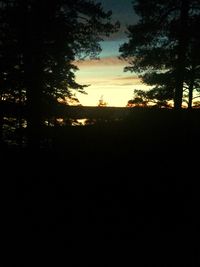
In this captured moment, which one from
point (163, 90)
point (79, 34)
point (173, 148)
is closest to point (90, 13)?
point (79, 34)

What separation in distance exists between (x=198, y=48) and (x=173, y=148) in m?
8.32

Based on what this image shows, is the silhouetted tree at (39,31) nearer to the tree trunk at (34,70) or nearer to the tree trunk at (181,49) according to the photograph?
the tree trunk at (34,70)

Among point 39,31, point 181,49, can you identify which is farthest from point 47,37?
point 181,49

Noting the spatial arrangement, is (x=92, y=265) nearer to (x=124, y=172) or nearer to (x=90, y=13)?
(x=124, y=172)

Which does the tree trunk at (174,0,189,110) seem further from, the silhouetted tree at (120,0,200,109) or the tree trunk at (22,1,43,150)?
the tree trunk at (22,1,43,150)

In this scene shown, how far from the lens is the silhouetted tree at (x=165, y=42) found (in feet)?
66.6

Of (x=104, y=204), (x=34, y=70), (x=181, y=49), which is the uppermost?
(x=181, y=49)

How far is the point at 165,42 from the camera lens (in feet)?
72.6

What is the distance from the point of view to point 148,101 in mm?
25891

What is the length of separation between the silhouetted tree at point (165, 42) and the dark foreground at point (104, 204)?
6.03 meters

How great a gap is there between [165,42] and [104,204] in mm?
14314

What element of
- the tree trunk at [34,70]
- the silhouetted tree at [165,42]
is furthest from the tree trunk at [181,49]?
the tree trunk at [34,70]

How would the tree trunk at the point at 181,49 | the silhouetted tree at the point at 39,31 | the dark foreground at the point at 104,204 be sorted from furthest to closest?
the tree trunk at the point at 181,49 → the silhouetted tree at the point at 39,31 → the dark foreground at the point at 104,204

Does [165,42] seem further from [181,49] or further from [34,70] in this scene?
[34,70]
